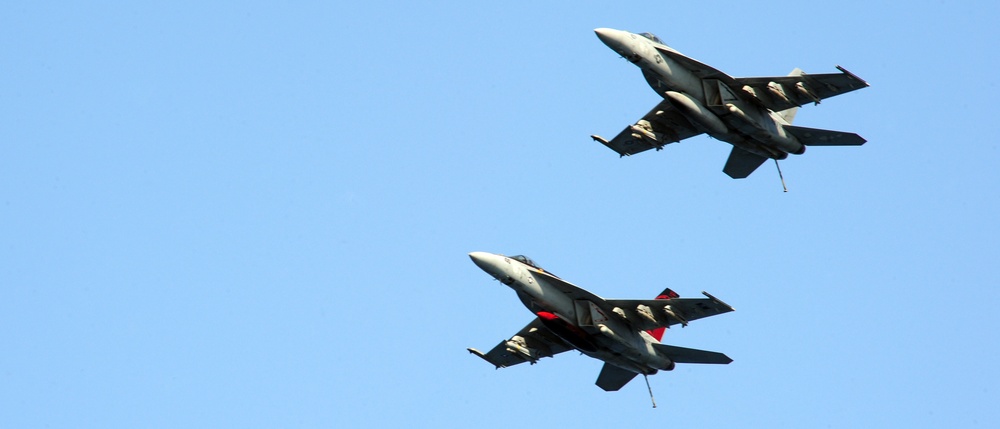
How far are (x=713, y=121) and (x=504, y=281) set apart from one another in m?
8.77

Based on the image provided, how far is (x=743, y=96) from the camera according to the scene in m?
54.7

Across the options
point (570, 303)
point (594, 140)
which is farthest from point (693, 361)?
point (594, 140)

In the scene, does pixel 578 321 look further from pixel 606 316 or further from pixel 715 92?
pixel 715 92

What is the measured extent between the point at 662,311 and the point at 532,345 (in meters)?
5.83

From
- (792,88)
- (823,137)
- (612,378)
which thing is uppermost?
(792,88)

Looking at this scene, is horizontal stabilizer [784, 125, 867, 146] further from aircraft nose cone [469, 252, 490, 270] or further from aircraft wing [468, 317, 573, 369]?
aircraft nose cone [469, 252, 490, 270]

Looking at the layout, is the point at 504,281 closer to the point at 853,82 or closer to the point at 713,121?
the point at 713,121

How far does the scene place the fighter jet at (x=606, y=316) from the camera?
52.0 metres

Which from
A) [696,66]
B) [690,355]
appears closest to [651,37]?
[696,66]

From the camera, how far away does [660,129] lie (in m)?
58.6

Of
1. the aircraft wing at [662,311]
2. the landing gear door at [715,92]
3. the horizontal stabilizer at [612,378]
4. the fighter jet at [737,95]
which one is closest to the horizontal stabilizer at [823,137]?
the fighter jet at [737,95]

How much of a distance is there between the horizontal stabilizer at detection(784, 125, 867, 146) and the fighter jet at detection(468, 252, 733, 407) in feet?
21.9

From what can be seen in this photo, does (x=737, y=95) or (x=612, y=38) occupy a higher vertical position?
(x=612, y=38)

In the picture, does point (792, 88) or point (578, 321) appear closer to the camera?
point (578, 321)
